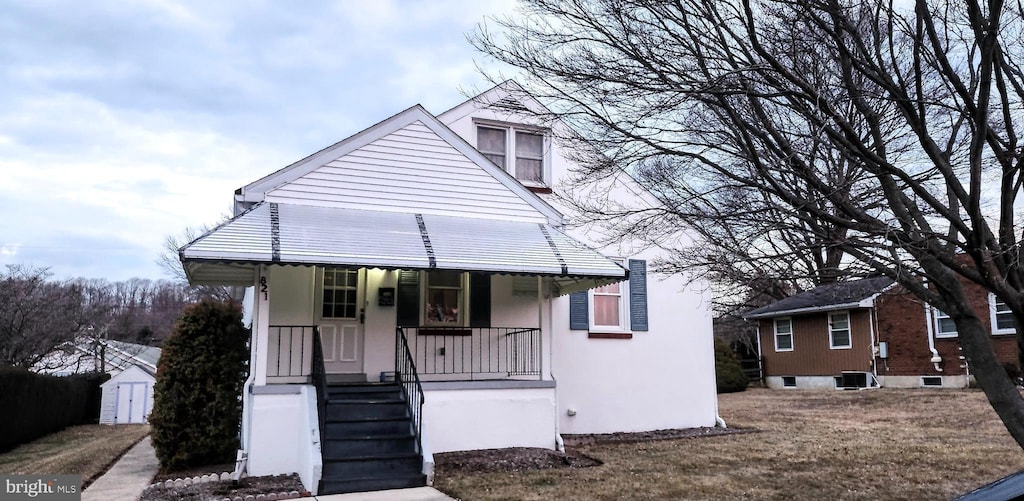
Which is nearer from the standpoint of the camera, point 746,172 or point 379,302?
point 746,172

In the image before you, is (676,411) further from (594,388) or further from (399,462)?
(399,462)

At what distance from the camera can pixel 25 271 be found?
2603 centimetres

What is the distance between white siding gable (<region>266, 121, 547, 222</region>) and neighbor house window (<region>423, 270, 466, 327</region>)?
120cm

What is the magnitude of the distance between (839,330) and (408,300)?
19.7m

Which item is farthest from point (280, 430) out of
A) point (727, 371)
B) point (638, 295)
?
point (727, 371)

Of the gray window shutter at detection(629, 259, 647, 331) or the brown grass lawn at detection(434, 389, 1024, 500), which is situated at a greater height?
the gray window shutter at detection(629, 259, 647, 331)

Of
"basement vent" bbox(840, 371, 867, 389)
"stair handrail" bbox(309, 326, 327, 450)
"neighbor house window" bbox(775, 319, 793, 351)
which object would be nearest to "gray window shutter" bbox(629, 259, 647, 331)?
"stair handrail" bbox(309, 326, 327, 450)

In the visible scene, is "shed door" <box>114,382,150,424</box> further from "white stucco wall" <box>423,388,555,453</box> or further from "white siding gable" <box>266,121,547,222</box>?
"white stucco wall" <box>423,388,555,453</box>

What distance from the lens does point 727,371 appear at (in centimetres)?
2511

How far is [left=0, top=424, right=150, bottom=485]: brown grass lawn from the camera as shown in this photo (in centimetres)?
1037

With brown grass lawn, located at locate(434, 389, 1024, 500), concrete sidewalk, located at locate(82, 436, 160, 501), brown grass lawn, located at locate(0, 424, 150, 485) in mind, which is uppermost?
brown grass lawn, located at locate(434, 389, 1024, 500)

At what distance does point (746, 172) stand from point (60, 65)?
47.6 ft

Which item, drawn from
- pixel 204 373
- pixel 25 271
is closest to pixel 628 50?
pixel 204 373

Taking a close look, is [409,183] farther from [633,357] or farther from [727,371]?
[727,371]
